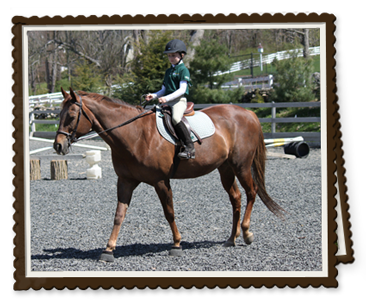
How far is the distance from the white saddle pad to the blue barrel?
7615 mm

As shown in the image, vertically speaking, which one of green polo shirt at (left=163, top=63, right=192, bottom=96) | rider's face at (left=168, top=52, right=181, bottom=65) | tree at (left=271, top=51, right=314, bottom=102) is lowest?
green polo shirt at (left=163, top=63, right=192, bottom=96)

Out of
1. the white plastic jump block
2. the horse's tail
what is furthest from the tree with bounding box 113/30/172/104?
the horse's tail

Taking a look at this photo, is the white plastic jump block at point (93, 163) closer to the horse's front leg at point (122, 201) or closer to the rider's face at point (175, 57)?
the horse's front leg at point (122, 201)

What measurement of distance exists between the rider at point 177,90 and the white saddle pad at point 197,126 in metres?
0.12

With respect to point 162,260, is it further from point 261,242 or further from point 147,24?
point 147,24

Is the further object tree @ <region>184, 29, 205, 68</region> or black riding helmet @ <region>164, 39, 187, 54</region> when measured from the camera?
tree @ <region>184, 29, 205, 68</region>

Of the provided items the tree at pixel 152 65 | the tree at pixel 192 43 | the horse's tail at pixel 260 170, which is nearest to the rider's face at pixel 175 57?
the horse's tail at pixel 260 170

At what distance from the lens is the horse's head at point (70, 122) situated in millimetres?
3949

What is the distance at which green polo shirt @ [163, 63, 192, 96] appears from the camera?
428cm

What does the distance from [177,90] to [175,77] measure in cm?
17

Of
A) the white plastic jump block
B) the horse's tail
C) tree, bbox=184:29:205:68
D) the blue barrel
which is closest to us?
the horse's tail

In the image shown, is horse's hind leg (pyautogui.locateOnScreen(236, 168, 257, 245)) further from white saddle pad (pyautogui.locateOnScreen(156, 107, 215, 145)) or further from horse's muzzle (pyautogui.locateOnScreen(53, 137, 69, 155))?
horse's muzzle (pyautogui.locateOnScreen(53, 137, 69, 155))

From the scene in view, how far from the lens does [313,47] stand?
16188 millimetres

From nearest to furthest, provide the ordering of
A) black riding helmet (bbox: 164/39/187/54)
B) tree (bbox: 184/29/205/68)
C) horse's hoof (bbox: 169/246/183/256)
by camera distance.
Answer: black riding helmet (bbox: 164/39/187/54) < horse's hoof (bbox: 169/246/183/256) < tree (bbox: 184/29/205/68)
